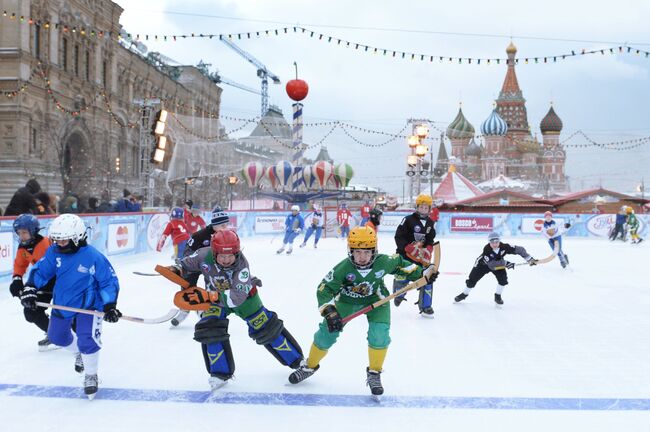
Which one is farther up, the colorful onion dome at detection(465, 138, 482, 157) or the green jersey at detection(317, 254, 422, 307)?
the colorful onion dome at detection(465, 138, 482, 157)

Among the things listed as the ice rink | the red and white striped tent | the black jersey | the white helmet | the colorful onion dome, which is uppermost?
the colorful onion dome

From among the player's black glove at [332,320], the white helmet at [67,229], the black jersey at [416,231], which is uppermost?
the white helmet at [67,229]

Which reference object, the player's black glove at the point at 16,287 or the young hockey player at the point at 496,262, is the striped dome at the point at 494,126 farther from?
the player's black glove at the point at 16,287

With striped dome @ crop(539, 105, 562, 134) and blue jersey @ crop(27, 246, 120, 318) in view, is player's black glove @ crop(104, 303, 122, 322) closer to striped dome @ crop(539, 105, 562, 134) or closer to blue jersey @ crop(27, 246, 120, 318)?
blue jersey @ crop(27, 246, 120, 318)

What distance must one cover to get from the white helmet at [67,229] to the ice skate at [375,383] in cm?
242

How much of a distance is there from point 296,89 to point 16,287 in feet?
71.3

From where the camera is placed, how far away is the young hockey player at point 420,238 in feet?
24.8

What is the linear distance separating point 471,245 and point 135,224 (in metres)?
11.2

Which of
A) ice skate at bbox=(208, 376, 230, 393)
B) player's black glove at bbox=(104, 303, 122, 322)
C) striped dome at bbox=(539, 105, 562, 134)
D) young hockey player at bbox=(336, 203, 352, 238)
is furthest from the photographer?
striped dome at bbox=(539, 105, 562, 134)

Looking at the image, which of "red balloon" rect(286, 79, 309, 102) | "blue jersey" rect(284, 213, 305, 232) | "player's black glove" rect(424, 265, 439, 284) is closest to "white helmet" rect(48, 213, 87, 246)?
"player's black glove" rect(424, 265, 439, 284)

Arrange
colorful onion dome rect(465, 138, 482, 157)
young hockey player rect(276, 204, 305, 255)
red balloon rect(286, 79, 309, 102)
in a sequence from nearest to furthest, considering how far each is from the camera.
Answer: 1. young hockey player rect(276, 204, 305, 255)
2. red balloon rect(286, 79, 309, 102)
3. colorful onion dome rect(465, 138, 482, 157)

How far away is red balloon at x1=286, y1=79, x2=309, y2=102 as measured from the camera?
2576 cm

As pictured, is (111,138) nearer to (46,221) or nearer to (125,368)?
(46,221)

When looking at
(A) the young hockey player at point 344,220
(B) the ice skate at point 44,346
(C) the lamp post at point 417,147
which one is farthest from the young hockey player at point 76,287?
(A) the young hockey player at point 344,220
